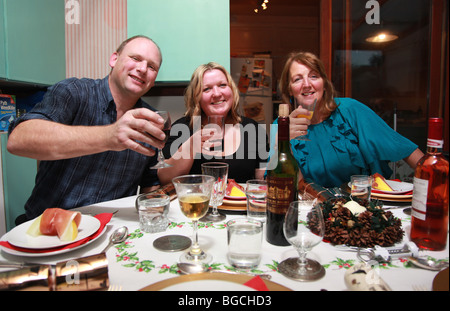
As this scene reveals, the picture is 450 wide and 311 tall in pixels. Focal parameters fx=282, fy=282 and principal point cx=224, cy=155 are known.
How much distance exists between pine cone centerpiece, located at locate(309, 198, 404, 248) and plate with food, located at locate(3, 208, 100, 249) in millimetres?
681

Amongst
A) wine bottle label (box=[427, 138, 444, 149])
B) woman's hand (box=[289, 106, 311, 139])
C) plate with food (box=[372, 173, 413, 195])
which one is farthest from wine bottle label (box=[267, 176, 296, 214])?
woman's hand (box=[289, 106, 311, 139])

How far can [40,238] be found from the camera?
31.0 inches

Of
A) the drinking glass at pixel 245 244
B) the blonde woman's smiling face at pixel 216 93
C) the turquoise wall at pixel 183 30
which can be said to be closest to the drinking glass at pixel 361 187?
the drinking glass at pixel 245 244

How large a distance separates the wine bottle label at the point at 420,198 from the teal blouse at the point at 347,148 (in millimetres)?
884

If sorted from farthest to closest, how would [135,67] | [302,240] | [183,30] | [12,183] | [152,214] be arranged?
1. [183,30]
2. [12,183]
3. [135,67]
4. [152,214]
5. [302,240]

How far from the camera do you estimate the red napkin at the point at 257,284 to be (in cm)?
55

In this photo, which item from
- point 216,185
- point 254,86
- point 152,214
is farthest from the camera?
point 254,86

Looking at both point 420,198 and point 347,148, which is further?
point 347,148

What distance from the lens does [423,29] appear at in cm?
256

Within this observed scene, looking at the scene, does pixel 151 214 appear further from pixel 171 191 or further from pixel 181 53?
pixel 181 53

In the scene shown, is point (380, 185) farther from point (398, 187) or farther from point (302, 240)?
point (302, 240)

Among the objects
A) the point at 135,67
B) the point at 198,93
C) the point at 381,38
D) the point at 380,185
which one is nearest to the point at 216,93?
the point at 198,93

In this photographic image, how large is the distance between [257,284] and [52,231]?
61cm
